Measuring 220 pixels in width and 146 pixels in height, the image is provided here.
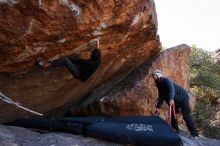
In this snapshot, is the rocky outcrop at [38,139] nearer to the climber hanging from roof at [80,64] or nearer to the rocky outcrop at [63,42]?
the climber hanging from roof at [80,64]

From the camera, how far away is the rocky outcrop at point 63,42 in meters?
8.60

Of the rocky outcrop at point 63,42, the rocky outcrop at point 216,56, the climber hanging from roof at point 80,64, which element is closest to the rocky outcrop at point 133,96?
the rocky outcrop at point 63,42

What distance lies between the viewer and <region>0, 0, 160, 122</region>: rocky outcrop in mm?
8602

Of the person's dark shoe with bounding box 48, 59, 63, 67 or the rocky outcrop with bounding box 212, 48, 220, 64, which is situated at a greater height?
the rocky outcrop with bounding box 212, 48, 220, 64

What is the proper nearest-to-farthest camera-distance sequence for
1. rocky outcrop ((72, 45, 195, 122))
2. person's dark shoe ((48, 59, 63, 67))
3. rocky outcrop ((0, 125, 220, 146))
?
rocky outcrop ((0, 125, 220, 146)) → person's dark shoe ((48, 59, 63, 67)) → rocky outcrop ((72, 45, 195, 122))

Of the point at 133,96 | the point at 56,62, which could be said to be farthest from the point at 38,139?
the point at 133,96

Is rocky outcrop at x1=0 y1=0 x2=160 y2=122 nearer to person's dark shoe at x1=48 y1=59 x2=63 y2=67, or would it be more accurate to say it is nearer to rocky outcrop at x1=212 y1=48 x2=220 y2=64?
person's dark shoe at x1=48 y1=59 x2=63 y2=67

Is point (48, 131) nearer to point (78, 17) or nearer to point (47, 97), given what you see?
point (78, 17)

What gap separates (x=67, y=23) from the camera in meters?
9.14

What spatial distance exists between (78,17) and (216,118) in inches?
639

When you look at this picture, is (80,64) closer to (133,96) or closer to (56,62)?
(56,62)

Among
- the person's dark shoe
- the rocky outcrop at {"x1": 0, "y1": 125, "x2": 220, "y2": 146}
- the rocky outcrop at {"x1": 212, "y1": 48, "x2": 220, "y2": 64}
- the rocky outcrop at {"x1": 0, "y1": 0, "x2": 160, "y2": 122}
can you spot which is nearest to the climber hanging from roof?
the person's dark shoe

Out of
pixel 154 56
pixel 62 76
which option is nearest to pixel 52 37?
pixel 62 76

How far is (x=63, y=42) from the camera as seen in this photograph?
32.1 feet
